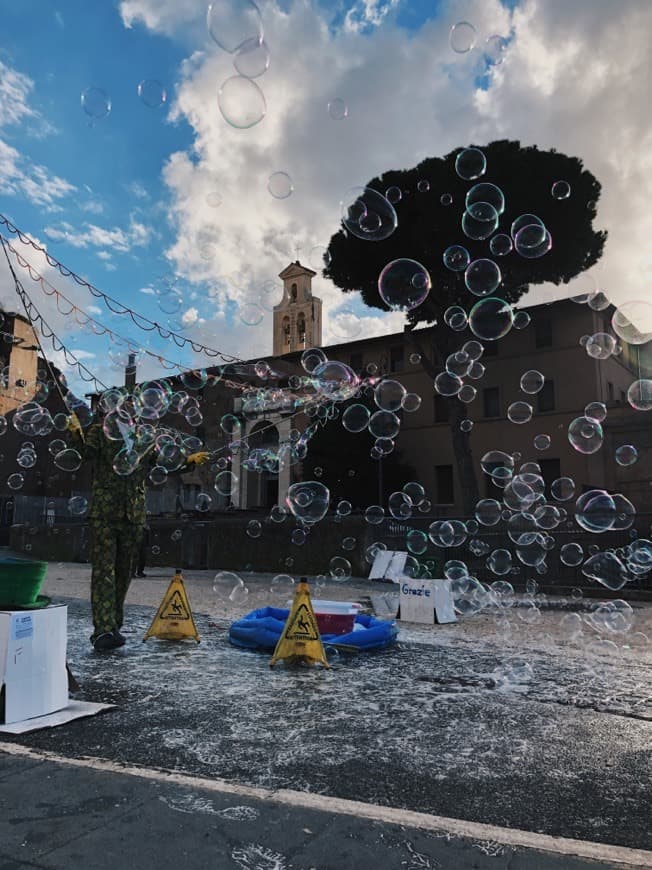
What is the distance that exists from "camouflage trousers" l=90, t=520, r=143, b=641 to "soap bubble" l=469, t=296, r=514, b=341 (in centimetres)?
632

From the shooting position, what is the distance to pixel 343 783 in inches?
112

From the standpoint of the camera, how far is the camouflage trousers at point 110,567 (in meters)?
5.80

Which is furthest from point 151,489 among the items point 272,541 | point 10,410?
point 272,541

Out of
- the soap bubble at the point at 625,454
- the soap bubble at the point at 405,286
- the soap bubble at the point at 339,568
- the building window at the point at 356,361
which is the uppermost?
the building window at the point at 356,361

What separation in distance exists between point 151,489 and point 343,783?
106 ft

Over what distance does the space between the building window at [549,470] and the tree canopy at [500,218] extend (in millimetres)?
7535

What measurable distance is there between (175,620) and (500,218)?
2008 centimetres

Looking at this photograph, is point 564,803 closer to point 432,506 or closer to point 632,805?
point 632,805

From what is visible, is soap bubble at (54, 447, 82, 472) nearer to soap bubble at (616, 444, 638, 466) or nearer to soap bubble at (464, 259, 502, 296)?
soap bubble at (464, 259, 502, 296)

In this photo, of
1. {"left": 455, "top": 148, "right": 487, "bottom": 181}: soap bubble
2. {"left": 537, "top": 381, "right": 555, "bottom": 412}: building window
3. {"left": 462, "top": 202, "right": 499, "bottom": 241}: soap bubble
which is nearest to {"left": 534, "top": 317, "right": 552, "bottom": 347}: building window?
{"left": 537, "top": 381, "right": 555, "bottom": 412}: building window

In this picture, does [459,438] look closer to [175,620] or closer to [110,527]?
[175,620]

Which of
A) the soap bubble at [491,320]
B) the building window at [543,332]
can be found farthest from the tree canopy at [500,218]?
the soap bubble at [491,320]

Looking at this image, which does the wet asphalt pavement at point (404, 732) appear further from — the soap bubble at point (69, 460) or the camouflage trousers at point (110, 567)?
the soap bubble at point (69, 460)

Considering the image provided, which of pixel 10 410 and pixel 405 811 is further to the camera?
pixel 10 410
